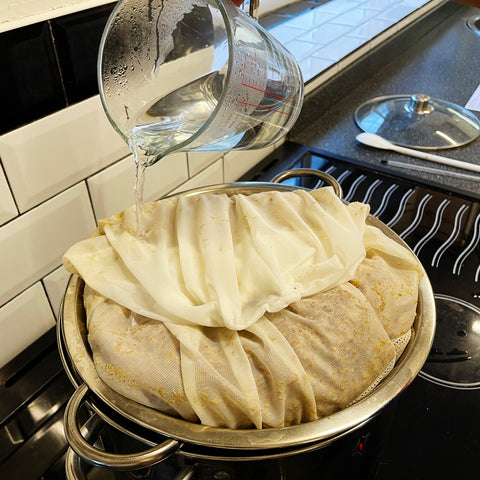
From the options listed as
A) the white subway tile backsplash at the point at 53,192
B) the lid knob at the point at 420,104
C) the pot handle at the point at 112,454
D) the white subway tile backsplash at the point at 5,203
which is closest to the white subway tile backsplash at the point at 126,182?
the white subway tile backsplash at the point at 53,192

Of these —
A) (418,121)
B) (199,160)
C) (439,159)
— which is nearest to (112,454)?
(199,160)

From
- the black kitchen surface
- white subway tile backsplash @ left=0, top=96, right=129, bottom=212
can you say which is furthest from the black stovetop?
white subway tile backsplash @ left=0, top=96, right=129, bottom=212

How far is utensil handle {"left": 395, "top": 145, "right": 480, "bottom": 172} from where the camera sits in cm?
89

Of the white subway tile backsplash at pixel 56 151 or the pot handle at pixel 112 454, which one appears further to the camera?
the white subway tile backsplash at pixel 56 151

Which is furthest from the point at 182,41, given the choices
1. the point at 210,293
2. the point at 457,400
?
the point at 457,400

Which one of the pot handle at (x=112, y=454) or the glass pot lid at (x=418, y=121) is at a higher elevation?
the pot handle at (x=112, y=454)

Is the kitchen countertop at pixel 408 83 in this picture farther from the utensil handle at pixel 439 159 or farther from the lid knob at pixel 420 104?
the lid knob at pixel 420 104

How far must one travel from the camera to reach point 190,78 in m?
0.55

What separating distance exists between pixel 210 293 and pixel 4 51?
1.02ft

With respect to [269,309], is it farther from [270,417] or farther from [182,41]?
[182,41]

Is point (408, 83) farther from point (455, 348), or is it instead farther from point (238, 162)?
point (455, 348)

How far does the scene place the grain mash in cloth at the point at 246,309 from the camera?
0.41 m

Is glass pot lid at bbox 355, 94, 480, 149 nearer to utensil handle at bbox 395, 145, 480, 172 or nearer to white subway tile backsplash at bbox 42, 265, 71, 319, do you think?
utensil handle at bbox 395, 145, 480, 172

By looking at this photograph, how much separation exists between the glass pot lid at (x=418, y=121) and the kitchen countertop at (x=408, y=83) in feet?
0.08
